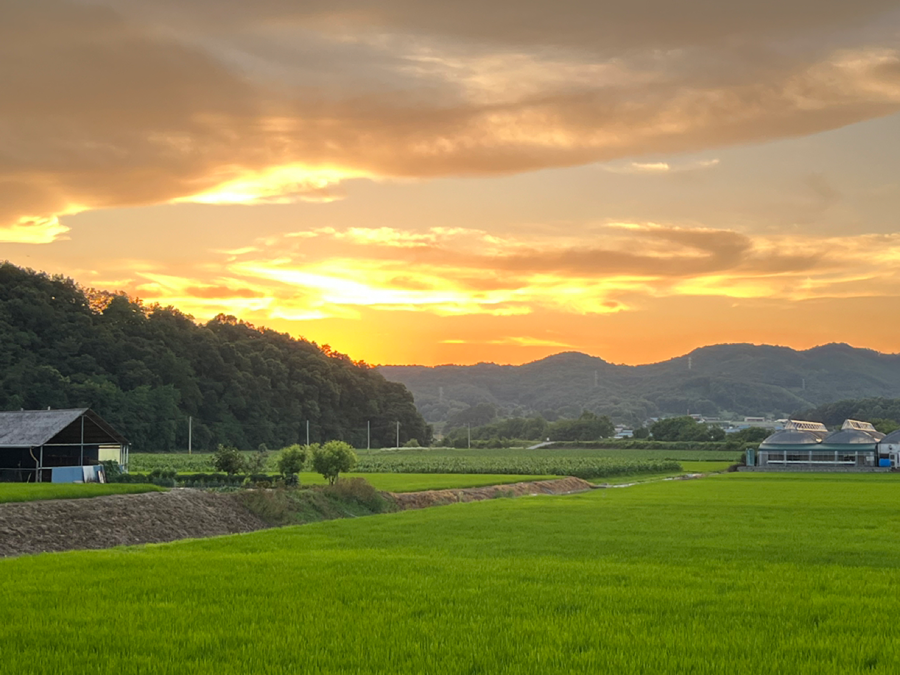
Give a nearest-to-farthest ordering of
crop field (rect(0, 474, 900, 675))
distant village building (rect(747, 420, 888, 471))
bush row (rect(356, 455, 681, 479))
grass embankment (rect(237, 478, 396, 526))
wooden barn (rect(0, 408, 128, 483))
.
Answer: crop field (rect(0, 474, 900, 675))
grass embankment (rect(237, 478, 396, 526))
wooden barn (rect(0, 408, 128, 483))
bush row (rect(356, 455, 681, 479))
distant village building (rect(747, 420, 888, 471))

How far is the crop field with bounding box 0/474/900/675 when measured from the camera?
10.1 m

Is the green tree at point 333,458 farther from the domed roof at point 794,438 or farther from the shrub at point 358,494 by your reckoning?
the domed roof at point 794,438

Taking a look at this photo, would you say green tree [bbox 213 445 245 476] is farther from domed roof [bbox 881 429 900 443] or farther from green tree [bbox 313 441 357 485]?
domed roof [bbox 881 429 900 443]

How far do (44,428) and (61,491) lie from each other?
1190 centimetres

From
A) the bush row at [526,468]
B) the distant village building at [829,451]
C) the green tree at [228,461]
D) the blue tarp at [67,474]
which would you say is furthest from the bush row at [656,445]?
the blue tarp at [67,474]

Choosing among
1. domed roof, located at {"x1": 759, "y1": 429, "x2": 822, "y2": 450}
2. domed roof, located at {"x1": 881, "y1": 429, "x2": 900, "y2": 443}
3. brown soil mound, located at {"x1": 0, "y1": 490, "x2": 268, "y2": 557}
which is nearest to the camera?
brown soil mound, located at {"x1": 0, "y1": 490, "x2": 268, "y2": 557}

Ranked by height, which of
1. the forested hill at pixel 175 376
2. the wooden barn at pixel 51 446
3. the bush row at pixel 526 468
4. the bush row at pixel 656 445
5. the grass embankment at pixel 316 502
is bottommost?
the bush row at pixel 656 445

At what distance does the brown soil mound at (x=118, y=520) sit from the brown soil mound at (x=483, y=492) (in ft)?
34.5

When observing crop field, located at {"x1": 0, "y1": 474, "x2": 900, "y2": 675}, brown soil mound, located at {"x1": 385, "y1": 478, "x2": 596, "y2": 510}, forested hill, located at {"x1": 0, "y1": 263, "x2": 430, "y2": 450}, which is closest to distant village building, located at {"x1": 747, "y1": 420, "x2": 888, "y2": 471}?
brown soil mound, located at {"x1": 385, "y1": 478, "x2": 596, "y2": 510}

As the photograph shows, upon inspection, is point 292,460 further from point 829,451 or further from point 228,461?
point 829,451

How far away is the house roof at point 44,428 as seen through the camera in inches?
1678

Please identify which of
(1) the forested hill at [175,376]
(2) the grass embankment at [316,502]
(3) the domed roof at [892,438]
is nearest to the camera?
(2) the grass embankment at [316,502]

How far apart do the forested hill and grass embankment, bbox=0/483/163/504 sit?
6264 centimetres

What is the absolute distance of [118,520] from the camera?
99.3ft
